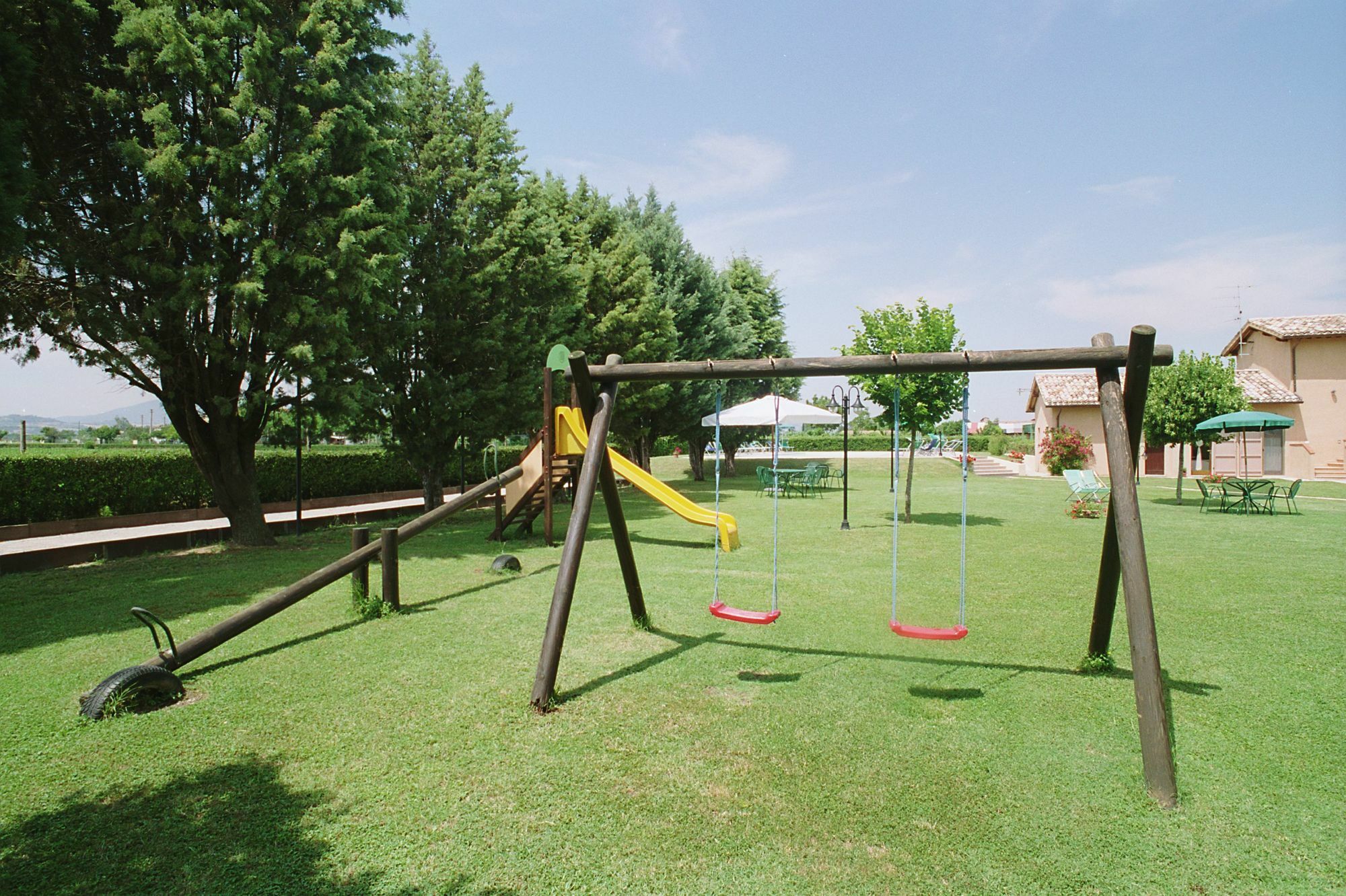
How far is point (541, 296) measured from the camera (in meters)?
17.2

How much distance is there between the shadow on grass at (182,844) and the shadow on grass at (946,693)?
128 inches

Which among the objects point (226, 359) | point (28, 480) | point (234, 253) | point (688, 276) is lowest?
point (28, 480)

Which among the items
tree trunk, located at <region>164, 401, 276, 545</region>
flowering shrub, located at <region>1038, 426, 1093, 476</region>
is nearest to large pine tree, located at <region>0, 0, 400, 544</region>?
tree trunk, located at <region>164, 401, 276, 545</region>

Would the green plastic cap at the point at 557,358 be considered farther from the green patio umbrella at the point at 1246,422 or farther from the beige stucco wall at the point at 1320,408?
the beige stucco wall at the point at 1320,408

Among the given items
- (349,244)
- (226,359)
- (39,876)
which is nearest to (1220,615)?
(39,876)

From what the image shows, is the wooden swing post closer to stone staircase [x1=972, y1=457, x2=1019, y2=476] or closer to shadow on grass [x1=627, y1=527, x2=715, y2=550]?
shadow on grass [x1=627, y1=527, x2=715, y2=550]

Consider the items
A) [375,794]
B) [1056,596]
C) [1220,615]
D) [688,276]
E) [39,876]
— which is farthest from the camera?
[688,276]

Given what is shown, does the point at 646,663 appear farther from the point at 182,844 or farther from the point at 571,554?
the point at 182,844

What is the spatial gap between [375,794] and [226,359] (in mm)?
9186

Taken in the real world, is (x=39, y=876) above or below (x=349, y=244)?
below

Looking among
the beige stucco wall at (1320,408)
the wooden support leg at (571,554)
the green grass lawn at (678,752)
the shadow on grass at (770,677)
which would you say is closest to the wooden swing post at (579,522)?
the wooden support leg at (571,554)

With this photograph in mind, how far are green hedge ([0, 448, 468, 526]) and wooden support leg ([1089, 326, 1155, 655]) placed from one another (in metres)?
15.8

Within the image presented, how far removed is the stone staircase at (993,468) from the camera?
113 feet

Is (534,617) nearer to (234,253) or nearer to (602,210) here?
(234,253)
